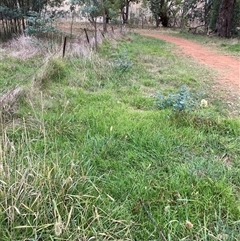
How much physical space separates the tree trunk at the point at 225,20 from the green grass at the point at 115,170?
481 inches

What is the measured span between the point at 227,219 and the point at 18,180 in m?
1.44

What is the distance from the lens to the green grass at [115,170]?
1883mm

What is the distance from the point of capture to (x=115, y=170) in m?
2.59

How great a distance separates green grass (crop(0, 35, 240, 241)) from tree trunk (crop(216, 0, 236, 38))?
12.2 m

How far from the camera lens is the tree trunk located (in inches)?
573

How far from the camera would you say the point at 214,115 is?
12.4 ft

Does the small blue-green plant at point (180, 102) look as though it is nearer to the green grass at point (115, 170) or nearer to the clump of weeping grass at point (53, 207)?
the green grass at point (115, 170)

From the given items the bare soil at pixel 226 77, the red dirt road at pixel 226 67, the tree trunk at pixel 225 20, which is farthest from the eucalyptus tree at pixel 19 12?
the tree trunk at pixel 225 20

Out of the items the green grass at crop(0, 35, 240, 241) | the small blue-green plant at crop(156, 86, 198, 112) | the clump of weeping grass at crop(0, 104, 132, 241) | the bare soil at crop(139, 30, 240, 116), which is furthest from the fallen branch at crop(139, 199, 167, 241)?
the bare soil at crop(139, 30, 240, 116)

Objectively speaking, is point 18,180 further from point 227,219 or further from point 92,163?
point 227,219

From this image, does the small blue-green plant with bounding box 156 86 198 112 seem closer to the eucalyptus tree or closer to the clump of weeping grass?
the clump of weeping grass

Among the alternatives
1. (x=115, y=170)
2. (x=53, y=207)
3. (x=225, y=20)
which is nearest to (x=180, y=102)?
(x=115, y=170)

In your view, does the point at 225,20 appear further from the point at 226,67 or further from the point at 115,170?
the point at 115,170

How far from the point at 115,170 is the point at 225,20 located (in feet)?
48.3
